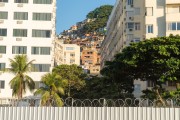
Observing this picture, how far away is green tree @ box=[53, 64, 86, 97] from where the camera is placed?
205 feet

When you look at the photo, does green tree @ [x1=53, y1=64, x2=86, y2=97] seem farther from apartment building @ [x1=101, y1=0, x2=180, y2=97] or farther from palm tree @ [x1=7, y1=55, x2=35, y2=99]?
palm tree @ [x1=7, y1=55, x2=35, y2=99]

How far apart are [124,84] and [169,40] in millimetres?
9058

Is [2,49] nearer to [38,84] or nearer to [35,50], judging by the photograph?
[35,50]

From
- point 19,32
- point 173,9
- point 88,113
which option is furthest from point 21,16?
point 88,113

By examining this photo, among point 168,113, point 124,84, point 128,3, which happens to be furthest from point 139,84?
point 168,113

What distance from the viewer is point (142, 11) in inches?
2365

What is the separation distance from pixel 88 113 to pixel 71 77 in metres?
48.8

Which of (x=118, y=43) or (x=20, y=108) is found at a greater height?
(x=118, y=43)

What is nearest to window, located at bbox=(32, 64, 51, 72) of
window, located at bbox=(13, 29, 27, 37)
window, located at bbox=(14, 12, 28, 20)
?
window, located at bbox=(13, 29, 27, 37)

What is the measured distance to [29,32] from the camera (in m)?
60.4

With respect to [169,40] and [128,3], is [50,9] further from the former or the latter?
[169,40]

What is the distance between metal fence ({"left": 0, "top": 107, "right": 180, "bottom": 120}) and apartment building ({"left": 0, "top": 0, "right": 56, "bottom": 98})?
44.4 metres

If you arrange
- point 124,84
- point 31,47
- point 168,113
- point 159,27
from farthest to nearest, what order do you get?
1. point 31,47
2. point 159,27
3. point 124,84
4. point 168,113

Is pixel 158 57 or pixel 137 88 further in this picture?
pixel 137 88
